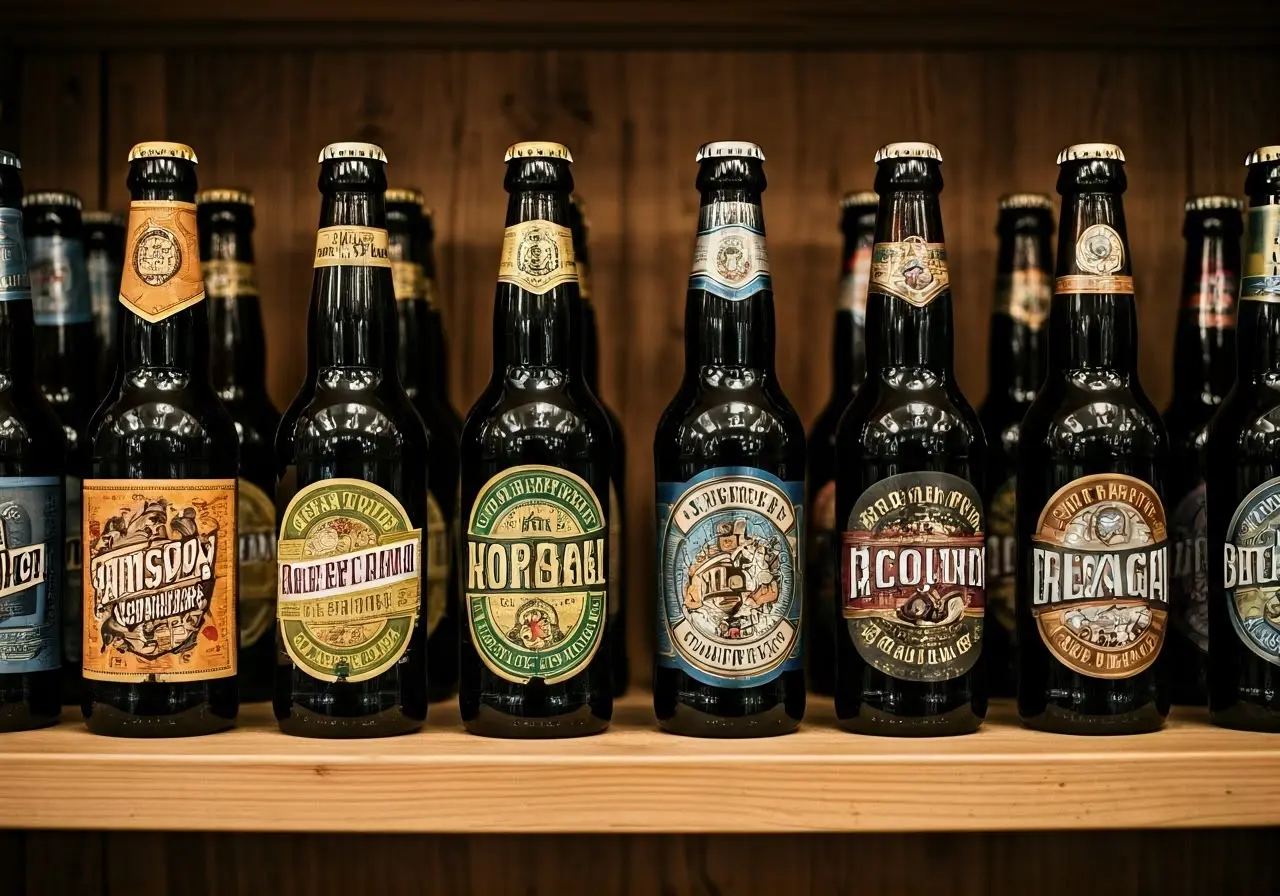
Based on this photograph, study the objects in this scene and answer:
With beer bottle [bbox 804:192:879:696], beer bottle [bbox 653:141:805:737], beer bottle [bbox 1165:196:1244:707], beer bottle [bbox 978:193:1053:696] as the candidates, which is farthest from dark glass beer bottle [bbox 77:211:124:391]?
beer bottle [bbox 1165:196:1244:707]

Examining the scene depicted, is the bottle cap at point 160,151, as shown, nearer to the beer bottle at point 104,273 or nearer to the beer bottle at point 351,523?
the beer bottle at point 351,523

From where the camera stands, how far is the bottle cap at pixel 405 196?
148 cm

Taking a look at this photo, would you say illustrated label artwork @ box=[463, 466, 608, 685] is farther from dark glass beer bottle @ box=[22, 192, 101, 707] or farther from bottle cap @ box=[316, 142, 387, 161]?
dark glass beer bottle @ box=[22, 192, 101, 707]

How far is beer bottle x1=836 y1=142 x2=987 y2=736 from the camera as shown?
1.18 m

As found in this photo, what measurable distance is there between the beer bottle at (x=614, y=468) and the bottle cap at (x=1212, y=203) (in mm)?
697

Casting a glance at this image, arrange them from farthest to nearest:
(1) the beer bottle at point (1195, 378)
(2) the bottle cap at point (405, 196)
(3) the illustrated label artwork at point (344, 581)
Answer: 1. (2) the bottle cap at point (405, 196)
2. (1) the beer bottle at point (1195, 378)
3. (3) the illustrated label artwork at point (344, 581)

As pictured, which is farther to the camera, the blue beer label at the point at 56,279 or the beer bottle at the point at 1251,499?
the blue beer label at the point at 56,279

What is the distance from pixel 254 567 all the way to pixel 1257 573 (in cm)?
102

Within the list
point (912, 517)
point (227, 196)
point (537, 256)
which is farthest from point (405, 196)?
point (912, 517)

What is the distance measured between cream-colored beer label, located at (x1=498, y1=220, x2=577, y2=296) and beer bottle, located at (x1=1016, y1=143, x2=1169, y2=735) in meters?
0.49

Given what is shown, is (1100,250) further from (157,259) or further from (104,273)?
(104,273)

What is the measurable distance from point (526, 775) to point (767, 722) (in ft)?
0.82

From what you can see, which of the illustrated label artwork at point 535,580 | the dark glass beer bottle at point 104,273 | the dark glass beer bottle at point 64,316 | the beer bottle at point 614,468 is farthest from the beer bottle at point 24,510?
the beer bottle at point 614,468
